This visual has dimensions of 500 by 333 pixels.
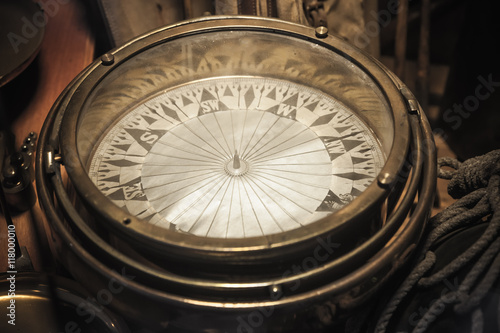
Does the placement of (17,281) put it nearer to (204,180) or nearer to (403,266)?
(204,180)

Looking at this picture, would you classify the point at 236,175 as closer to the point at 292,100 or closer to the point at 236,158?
the point at 236,158

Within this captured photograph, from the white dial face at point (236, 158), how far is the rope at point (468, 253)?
0.16 meters

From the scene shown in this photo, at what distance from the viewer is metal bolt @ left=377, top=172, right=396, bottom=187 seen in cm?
98

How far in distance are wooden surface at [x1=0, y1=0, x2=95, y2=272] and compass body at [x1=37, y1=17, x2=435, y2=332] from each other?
240mm

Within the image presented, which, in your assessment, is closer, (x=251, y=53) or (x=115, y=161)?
(x=115, y=161)

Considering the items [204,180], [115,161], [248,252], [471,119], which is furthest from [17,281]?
[471,119]

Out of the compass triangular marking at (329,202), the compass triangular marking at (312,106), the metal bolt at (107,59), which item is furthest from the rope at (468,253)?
the metal bolt at (107,59)

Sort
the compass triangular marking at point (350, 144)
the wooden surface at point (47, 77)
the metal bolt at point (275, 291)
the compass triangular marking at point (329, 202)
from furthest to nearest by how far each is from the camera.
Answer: the wooden surface at point (47, 77) < the compass triangular marking at point (350, 144) < the compass triangular marking at point (329, 202) < the metal bolt at point (275, 291)

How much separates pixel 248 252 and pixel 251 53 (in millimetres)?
582

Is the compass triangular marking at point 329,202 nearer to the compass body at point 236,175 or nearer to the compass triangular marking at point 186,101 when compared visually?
the compass body at point 236,175

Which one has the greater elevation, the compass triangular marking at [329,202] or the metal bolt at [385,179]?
the compass triangular marking at [329,202]

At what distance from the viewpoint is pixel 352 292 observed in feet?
3.06

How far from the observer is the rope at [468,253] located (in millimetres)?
930

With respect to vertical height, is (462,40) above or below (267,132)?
above
